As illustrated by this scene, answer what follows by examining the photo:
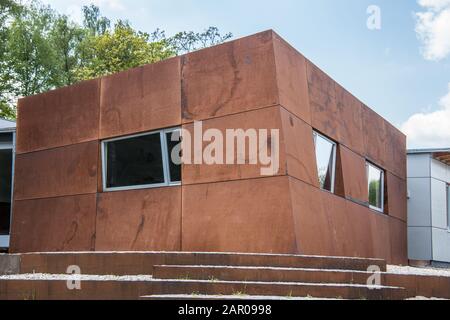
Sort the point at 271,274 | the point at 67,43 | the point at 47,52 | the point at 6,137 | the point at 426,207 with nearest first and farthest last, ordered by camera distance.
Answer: the point at 271,274 < the point at 6,137 < the point at 426,207 < the point at 47,52 < the point at 67,43

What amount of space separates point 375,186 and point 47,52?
78.3 feet

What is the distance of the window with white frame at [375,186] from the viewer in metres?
13.2

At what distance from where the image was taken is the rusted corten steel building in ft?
30.8

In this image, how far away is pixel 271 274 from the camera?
744cm

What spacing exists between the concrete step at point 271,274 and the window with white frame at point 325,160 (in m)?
3.08

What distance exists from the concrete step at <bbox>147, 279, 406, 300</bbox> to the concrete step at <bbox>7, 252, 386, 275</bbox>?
38.0 inches

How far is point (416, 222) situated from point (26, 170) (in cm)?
1006

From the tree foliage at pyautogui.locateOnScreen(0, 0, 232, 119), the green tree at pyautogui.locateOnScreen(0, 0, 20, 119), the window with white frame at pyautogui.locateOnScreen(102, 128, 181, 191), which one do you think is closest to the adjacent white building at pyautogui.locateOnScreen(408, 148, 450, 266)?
the window with white frame at pyautogui.locateOnScreen(102, 128, 181, 191)

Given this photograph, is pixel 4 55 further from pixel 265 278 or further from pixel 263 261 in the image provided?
pixel 265 278

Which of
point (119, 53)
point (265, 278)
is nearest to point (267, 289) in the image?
point (265, 278)

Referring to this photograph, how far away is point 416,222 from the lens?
16.3m

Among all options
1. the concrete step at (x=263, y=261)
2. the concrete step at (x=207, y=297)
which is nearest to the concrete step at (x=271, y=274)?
the concrete step at (x=263, y=261)

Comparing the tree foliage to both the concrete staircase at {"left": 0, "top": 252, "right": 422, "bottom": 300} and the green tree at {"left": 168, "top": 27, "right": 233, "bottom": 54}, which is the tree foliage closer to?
the green tree at {"left": 168, "top": 27, "right": 233, "bottom": 54}

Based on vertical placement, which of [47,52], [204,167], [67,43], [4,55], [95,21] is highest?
[95,21]
